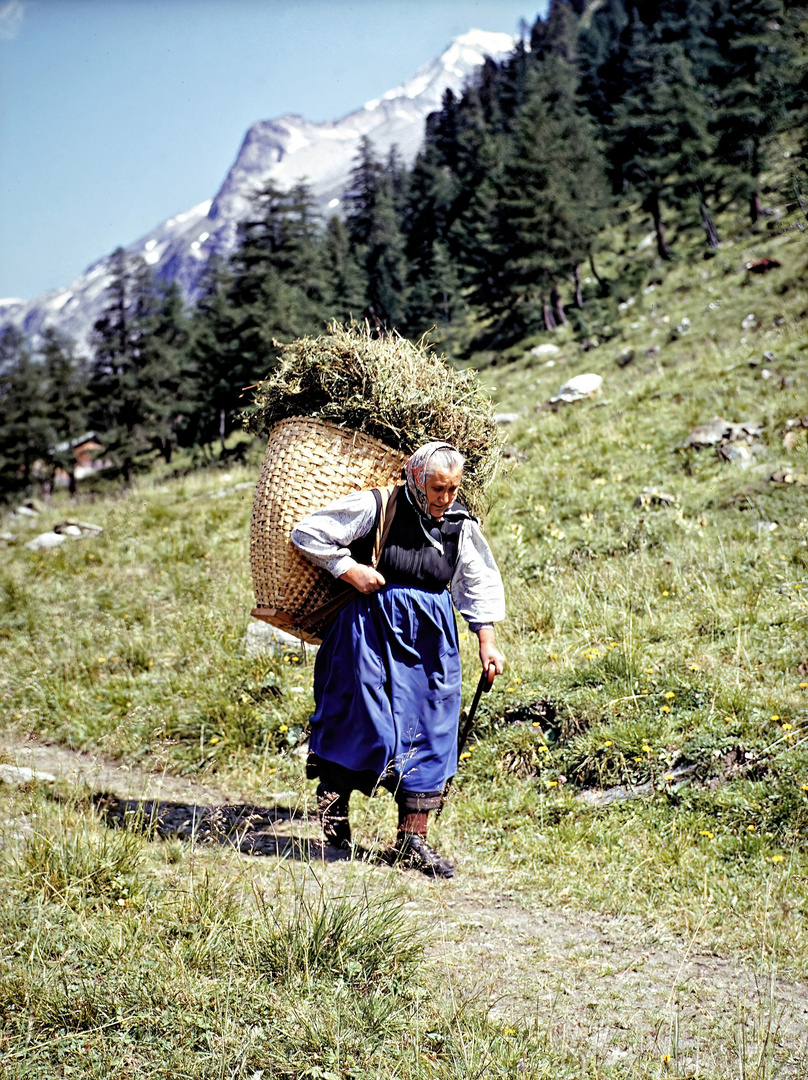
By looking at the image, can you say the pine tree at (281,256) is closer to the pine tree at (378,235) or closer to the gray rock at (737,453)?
the pine tree at (378,235)

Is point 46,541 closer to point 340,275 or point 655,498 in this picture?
point 655,498

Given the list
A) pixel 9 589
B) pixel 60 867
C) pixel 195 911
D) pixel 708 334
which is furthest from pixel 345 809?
pixel 708 334

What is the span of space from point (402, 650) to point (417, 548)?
50cm

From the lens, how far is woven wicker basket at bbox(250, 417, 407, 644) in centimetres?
375

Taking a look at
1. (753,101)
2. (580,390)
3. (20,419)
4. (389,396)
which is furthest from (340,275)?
(389,396)

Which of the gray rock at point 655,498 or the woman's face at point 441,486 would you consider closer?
the woman's face at point 441,486

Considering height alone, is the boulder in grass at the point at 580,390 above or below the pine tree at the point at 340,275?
below

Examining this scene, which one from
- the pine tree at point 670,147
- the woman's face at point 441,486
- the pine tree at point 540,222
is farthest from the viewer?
the pine tree at point 540,222

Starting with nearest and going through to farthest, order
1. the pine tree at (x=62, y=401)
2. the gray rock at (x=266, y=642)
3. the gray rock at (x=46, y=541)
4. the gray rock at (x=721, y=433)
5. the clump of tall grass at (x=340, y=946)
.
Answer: the clump of tall grass at (x=340, y=946) → the gray rock at (x=266, y=642) → the gray rock at (x=721, y=433) → the gray rock at (x=46, y=541) → the pine tree at (x=62, y=401)

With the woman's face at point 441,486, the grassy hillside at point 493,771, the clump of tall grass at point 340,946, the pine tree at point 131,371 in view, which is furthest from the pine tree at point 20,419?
the clump of tall grass at point 340,946

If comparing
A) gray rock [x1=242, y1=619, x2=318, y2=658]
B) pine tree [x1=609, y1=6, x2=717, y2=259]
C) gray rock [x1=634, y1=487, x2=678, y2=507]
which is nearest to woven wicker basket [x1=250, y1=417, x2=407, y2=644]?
gray rock [x1=242, y1=619, x2=318, y2=658]

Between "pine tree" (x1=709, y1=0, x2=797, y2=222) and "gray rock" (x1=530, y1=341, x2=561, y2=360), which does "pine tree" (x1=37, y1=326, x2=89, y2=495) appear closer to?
"gray rock" (x1=530, y1=341, x2=561, y2=360)

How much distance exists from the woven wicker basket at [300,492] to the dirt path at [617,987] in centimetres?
110

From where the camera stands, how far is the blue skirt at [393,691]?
3.70m
